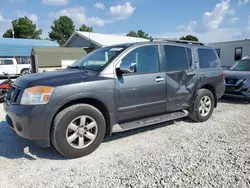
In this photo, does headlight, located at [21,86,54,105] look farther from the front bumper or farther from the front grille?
the front grille

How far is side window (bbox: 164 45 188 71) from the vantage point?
14.6 ft

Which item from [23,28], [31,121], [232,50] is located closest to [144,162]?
[31,121]

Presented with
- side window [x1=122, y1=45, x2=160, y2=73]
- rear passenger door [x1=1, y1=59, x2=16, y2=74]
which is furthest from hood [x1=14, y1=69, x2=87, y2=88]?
rear passenger door [x1=1, y1=59, x2=16, y2=74]

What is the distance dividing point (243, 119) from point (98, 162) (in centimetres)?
403

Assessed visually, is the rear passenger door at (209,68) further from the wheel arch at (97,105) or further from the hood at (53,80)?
the hood at (53,80)

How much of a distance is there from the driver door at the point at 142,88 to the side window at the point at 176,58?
0.95ft

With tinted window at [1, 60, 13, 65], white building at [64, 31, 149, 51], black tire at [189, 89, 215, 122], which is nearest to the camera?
black tire at [189, 89, 215, 122]

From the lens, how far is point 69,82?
10.7 feet

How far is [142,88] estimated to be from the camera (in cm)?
395

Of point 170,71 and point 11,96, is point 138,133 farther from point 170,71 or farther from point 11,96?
point 11,96

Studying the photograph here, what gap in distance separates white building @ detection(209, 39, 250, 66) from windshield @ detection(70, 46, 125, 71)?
21.7 metres

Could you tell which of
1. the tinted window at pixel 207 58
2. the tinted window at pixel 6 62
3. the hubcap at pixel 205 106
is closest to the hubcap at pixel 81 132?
the hubcap at pixel 205 106

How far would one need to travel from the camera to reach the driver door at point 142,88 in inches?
148

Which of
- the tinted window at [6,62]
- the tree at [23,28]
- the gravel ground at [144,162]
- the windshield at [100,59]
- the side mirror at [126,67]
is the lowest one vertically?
the gravel ground at [144,162]
